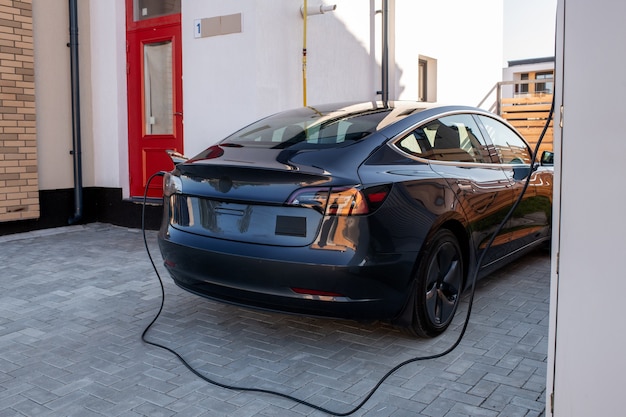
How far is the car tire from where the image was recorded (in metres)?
3.66

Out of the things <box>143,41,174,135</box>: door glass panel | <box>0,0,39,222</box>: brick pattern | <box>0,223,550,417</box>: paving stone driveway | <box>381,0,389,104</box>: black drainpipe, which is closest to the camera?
<box>0,223,550,417</box>: paving stone driveway

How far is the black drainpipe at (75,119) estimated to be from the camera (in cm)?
836

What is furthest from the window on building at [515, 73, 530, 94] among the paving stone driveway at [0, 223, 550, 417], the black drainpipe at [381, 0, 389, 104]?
the paving stone driveway at [0, 223, 550, 417]

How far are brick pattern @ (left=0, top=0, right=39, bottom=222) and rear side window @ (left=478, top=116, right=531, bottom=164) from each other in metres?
5.86

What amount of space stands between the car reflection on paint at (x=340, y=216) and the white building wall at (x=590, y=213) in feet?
4.58

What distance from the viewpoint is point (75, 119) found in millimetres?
8438

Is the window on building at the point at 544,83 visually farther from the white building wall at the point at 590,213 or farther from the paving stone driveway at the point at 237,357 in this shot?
the white building wall at the point at 590,213

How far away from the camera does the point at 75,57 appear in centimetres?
838

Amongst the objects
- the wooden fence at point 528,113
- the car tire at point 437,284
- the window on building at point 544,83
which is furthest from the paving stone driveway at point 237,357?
the window on building at point 544,83

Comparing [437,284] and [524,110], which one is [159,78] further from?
[524,110]

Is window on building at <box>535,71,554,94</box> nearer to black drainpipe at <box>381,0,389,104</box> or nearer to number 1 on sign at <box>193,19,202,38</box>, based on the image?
black drainpipe at <box>381,0,389,104</box>

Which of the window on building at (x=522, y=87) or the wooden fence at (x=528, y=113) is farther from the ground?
the window on building at (x=522, y=87)

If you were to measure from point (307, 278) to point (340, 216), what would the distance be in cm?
38

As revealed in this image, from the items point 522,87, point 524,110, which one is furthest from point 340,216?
point 522,87
